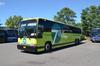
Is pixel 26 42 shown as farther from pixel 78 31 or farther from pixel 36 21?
pixel 78 31

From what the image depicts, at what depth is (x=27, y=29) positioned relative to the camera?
1502 cm

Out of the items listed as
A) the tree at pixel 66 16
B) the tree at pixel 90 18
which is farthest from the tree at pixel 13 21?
the tree at pixel 90 18

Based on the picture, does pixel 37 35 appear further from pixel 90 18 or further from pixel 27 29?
pixel 90 18

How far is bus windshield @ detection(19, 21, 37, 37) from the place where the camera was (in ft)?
48.0

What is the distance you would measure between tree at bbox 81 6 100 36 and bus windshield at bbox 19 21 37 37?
34.6 m

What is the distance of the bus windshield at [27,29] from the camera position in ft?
48.0

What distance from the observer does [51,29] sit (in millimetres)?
16812

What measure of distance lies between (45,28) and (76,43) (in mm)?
10632

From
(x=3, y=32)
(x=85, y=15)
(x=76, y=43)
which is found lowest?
(x=76, y=43)

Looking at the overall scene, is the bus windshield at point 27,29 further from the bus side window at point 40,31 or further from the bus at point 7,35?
the bus at point 7,35

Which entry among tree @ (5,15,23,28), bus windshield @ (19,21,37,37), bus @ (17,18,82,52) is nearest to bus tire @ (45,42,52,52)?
bus @ (17,18,82,52)

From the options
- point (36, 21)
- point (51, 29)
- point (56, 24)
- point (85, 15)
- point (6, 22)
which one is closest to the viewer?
point (36, 21)

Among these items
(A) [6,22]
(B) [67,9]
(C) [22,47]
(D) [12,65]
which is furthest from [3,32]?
(A) [6,22]

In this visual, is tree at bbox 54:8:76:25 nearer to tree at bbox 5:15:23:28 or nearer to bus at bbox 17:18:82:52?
tree at bbox 5:15:23:28
